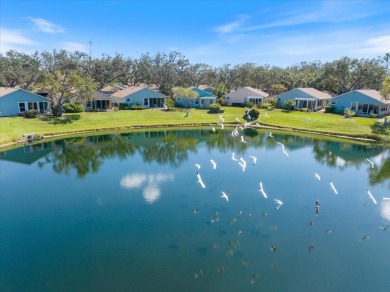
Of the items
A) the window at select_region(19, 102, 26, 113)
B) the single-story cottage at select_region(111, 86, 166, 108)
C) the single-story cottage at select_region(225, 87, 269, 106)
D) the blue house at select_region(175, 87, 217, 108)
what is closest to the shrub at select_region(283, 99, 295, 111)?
the single-story cottage at select_region(225, 87, 269, 106)

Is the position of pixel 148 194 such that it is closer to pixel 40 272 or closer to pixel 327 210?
pixel 40 272

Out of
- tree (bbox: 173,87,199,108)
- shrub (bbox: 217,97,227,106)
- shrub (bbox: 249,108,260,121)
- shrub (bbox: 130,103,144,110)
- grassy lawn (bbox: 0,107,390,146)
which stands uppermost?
tree (bbox: 173,87,199,108)

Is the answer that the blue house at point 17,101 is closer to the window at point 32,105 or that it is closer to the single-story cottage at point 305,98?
the window at point 32,105

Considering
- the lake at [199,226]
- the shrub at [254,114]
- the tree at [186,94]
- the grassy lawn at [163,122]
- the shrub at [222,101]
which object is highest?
the tree at [186,94]

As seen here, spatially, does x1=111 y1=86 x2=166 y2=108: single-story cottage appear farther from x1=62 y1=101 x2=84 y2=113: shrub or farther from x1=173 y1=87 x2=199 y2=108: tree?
x1=62 y1=101 x2=84 y2=113: shrub

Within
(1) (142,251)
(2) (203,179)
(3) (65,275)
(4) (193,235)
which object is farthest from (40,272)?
(2) (203,179)

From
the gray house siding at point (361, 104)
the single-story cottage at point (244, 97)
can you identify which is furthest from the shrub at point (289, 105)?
the gray house siding at point (361, 104)

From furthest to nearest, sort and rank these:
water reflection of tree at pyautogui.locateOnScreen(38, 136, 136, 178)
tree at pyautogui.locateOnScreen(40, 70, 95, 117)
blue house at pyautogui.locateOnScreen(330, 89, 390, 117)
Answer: blue house at pyautogui.locateOnScreen(330, 89, 390, 117) → tree at pyautogui.locateOnScreen(40, 70, 95, 117) → water reflection of tree at pyautogui.locateOnScreen(38, 136, 136, 178)
